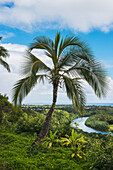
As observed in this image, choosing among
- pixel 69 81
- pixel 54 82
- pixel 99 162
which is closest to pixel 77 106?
pixel 69 81

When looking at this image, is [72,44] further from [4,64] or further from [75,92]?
[4,64]

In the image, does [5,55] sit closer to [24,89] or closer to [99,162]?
[24,89]

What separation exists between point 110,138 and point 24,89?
350cm

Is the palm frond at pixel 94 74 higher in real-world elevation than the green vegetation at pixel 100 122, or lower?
higher

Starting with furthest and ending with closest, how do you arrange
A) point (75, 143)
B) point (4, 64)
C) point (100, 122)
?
point (100, 122) < point (4, 64) < point (75, 143)

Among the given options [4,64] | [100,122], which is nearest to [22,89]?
[4,64]

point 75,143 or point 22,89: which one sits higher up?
point 22,89

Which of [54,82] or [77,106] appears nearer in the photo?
[77,106]

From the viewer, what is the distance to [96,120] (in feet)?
86.4

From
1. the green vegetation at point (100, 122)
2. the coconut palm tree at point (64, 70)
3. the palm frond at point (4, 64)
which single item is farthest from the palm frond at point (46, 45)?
the green vegetation at point (100, 122)

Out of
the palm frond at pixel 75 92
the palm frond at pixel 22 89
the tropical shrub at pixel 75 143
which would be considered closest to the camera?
the tropical shrub at pixel 75 143

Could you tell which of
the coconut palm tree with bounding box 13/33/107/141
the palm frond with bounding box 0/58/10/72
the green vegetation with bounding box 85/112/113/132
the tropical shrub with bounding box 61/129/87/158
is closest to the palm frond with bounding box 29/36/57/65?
the coconut palm tree with bounding box 13/33/107/141

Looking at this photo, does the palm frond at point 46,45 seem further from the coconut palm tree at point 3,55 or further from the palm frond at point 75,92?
the coconut palm tree at point 3,55

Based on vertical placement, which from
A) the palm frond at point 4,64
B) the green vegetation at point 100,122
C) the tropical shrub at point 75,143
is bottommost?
the green vegetation at point 100,122
